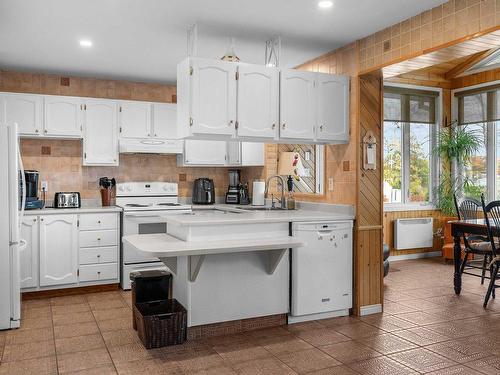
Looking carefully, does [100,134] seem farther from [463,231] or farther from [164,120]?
[463,231]

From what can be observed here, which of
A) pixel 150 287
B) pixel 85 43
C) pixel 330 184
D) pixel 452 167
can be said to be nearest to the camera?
pixel 150 287

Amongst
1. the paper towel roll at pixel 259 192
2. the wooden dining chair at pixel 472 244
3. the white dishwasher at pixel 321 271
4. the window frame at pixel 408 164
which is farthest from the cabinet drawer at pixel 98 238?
the window frame at pixel 408 164

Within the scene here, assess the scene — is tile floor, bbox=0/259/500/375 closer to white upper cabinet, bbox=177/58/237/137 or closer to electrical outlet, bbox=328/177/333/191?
electrical outlet, bbox=328/177/333/191

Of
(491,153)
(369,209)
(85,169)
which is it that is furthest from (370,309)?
(491,153)

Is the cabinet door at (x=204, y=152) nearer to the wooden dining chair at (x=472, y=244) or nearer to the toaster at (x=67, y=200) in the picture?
the toaster at (x=67, y=200)

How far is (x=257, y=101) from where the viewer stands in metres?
4.08

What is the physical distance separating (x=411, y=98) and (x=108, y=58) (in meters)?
4.60

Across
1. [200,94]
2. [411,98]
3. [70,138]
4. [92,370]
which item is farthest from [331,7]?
[411,98]

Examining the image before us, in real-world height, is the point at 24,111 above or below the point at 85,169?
above

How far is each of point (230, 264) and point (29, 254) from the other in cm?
238

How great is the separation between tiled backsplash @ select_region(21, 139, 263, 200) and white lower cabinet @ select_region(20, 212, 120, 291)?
0.70m

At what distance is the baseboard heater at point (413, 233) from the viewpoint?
7059 millimetres

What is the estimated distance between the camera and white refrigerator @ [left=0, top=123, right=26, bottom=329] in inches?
150

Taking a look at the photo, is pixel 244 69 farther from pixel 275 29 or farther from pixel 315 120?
pixel 315 120
